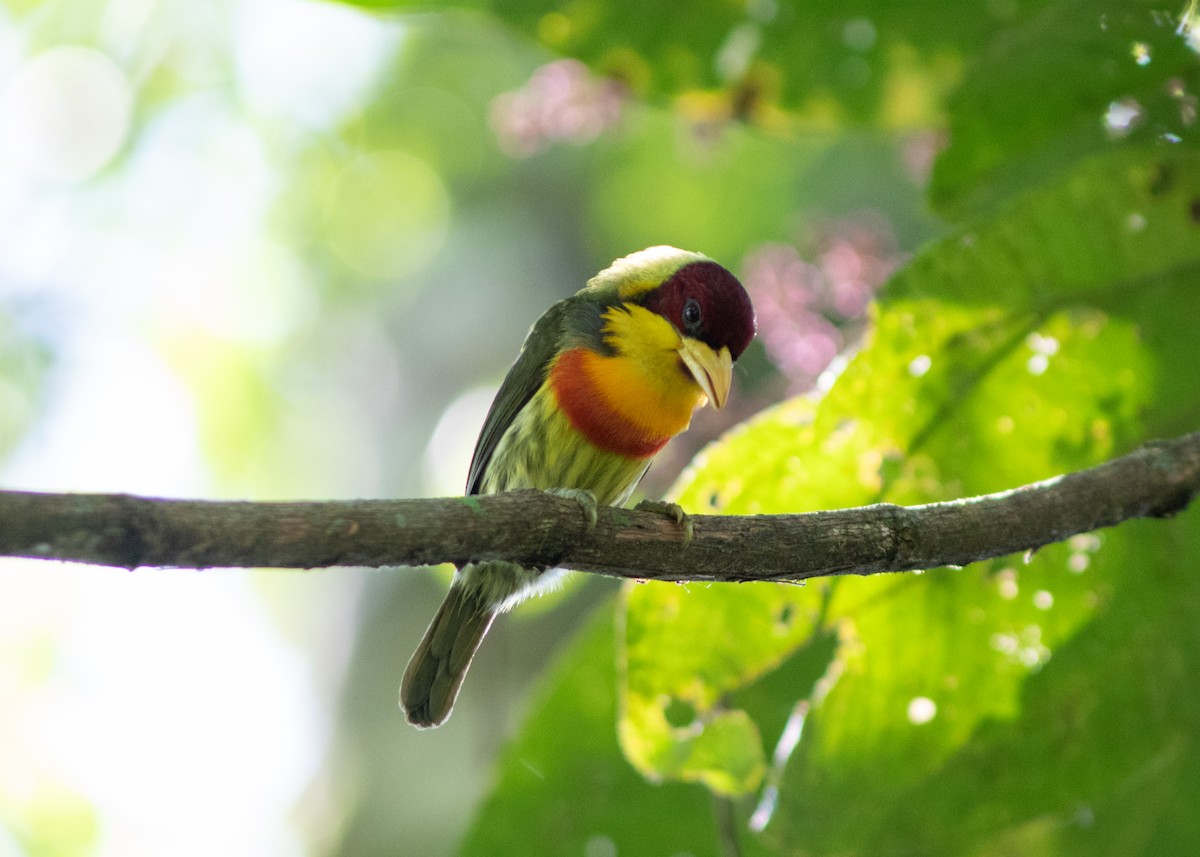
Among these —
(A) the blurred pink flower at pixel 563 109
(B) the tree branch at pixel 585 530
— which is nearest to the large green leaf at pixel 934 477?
(B) the tree branch at pixel 585 530

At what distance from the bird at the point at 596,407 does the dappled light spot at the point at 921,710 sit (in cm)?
83

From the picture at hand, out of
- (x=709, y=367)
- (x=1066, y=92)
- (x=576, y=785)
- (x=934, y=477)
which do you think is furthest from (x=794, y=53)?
(x=576, y=785)

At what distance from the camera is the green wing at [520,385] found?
2990mm

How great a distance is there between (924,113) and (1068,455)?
1222mm

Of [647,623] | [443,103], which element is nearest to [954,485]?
[647,623]

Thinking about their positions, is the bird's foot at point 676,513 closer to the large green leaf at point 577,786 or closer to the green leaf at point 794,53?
the large green leaf at point 577,786

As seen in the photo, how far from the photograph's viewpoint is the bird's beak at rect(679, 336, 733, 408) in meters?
2.71

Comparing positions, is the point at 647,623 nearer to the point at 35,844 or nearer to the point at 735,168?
the point at 35,844

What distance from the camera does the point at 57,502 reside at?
1.35 metres

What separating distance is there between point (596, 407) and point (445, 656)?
770mm

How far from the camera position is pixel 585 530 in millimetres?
1848

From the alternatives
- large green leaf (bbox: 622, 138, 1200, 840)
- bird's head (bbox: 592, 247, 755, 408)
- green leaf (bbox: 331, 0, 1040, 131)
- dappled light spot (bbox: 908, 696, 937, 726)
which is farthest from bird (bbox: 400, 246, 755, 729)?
dappled light spot (bbox: 908, 696, 937, 726)

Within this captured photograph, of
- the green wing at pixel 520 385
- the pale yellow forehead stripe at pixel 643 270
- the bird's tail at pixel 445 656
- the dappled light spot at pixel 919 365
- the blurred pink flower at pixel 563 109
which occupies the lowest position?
the bird's tail at pixel 445 656

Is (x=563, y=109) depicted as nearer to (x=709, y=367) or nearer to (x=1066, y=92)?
(x=709, y=367)
